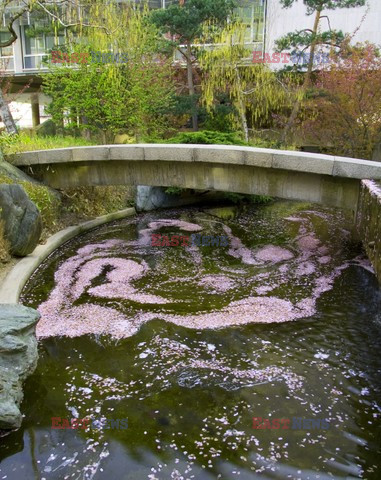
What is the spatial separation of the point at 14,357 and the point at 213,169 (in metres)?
6.31

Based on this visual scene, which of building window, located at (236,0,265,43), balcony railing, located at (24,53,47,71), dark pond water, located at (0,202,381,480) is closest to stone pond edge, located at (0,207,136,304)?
dark pond water, located at (0,202,381,480)

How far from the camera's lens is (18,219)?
27.2ft

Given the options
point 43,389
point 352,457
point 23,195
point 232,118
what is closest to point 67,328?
point 43,389

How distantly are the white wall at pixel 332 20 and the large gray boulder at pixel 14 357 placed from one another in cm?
1935

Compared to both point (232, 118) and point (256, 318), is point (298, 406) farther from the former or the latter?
point (232, 118)

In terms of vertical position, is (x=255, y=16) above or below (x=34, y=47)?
above

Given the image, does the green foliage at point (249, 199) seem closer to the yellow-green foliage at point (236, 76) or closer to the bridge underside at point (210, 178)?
the yellow-green foliage at point (236, 76)

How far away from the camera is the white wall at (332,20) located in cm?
2078

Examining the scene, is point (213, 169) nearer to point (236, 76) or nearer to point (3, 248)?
point (3, 248)

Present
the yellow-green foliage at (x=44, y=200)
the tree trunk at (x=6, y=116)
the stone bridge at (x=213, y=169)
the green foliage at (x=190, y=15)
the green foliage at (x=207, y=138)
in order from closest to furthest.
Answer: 1. the stone bridge at (x=213, y=169)
2. the yellow-green foliage at (x=44, y=200)
3. the green foliage at (x=207, y=138)
4. the tree trunk at (x=6, y=116)
5. the green foliage at (x=190, y=15)

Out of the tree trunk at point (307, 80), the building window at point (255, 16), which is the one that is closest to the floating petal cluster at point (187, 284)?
the tree trunk at point (307, 80)

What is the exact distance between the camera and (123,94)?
15.6 m

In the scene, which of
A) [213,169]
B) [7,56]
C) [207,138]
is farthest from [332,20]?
[7,56]

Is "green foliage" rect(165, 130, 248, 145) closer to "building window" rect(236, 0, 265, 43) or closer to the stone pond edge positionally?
the stone pond edge
